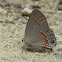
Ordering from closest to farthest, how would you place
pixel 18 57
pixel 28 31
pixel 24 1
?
pixel 18 57 < pixel 28 31 < pixel 24 1

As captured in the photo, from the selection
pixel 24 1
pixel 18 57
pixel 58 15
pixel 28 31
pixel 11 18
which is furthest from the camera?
pixel 24 1

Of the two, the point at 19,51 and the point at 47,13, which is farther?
the point at 47,13

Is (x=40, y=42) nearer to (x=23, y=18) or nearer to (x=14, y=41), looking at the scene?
(x=14, y=41)

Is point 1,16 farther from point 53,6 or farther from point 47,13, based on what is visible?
point 53,6

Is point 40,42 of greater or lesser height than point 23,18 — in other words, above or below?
below

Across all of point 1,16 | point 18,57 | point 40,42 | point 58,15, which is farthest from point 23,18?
point 18,57

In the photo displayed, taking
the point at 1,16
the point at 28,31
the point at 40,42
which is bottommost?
the point at 40,42
